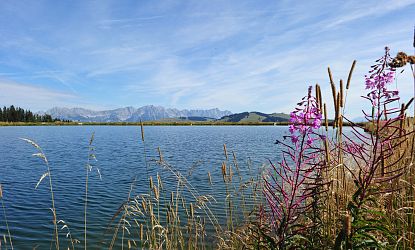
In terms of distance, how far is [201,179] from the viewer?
62.5 feet

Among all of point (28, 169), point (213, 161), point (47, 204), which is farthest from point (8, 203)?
point (213, 161)

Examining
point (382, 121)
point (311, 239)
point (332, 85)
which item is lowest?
point (311, 239)

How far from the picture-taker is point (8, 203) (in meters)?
14.5

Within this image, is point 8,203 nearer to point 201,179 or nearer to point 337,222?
point 201,179

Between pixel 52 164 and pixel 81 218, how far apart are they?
49.3 feet

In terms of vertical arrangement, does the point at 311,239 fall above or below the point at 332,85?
below

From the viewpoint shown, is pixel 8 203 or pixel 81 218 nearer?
pixel 81 218

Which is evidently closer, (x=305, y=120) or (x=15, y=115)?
(x=305, y=120)

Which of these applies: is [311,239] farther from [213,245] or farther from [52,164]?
[52,164]

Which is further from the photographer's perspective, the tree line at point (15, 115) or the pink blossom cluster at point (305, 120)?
the tree line at point (15, 115)

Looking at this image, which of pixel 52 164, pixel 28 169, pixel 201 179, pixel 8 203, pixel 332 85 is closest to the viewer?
pixel 332 85

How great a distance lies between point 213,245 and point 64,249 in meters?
4.75

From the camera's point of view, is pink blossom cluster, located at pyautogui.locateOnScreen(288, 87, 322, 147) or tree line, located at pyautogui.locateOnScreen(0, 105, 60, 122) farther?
tree line, located at pyautogui.locateOnScreen(0, 105, 60, 122)

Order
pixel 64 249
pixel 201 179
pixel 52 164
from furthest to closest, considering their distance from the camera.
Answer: pixel 52 164
pixel 201 179
pixel 64 249
